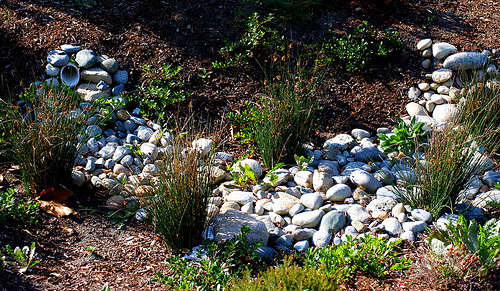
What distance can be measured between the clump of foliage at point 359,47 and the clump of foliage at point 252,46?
23.1 inches

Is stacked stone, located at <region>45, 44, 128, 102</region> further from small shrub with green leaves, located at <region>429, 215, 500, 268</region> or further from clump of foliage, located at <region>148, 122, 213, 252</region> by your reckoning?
small shrub with green leaves, located at <region>429, 215, 500, 268</region>

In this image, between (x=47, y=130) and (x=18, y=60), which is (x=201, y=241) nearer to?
(x=47, y=130)

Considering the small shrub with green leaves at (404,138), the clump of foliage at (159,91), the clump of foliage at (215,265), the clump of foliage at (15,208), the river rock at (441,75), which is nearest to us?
the clump of foliage at (215,265)

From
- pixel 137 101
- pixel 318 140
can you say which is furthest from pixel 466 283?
pixel 137 101

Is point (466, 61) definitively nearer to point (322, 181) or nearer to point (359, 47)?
point (359, 47)

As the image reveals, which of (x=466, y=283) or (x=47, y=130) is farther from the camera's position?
(x=47, y=130)

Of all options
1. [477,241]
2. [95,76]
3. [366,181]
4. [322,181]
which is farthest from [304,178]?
[95,76]

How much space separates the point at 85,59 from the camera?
185 inches

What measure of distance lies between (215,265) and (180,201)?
46 centimetres

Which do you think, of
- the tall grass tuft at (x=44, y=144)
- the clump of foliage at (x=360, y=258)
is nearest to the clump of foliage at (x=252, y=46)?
the tall grass tuft at (x=44, y=144)

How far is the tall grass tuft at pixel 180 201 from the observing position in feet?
8.92

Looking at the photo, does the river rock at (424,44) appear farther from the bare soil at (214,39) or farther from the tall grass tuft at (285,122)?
the tall grass tuft at (285,122)

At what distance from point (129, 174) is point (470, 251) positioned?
2.68 meters

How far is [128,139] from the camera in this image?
419cm
